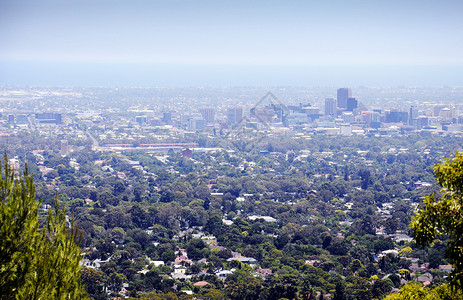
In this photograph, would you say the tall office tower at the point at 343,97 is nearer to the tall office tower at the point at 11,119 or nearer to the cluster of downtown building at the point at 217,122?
the cluster of downtown building at the point at 217,122

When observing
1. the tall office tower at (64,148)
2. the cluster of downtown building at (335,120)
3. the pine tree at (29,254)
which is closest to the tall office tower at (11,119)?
the cluster of downtown building at (335,120)

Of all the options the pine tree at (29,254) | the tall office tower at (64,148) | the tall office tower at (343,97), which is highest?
the pine tree at (29,254)

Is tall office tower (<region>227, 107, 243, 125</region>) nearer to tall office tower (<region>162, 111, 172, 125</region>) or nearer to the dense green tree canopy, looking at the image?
tall office tower (<region>162, 111, 172, 125</region>)

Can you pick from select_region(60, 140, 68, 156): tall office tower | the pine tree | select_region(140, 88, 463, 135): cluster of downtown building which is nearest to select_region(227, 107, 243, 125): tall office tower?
select_region(140, 88, 463, 135): cluster of downtown building

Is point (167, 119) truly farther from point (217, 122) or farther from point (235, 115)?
point (235, 115)

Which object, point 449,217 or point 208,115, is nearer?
point 449,217

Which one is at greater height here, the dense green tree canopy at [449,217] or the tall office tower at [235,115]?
the dense green tree canopy at [449,217]

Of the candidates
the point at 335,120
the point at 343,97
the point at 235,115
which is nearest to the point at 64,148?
the point at 235,115

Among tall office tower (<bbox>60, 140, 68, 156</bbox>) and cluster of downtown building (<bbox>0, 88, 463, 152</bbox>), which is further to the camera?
cluster of downtown building (<bbox>0, 88, 463, 152</bbox>)
